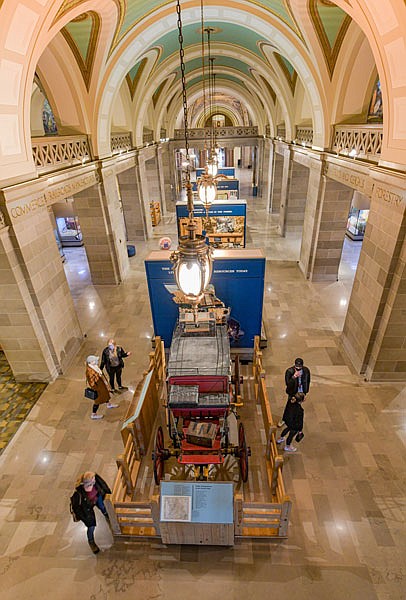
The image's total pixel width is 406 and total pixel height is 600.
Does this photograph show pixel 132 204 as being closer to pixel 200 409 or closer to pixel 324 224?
pixel 324 224

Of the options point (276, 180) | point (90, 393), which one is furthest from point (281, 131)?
point (90, 393)

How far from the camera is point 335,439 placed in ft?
19.6

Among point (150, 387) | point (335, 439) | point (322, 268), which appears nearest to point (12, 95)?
point (150, 387)

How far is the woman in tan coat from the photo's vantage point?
615 centimetres

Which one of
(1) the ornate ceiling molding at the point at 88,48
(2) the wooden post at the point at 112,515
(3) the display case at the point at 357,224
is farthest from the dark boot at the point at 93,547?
(3) the display case at the point at 357,224

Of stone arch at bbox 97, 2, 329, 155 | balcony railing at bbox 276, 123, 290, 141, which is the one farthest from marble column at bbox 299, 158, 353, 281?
balcony railing at bbox 276, 123, 290, 141

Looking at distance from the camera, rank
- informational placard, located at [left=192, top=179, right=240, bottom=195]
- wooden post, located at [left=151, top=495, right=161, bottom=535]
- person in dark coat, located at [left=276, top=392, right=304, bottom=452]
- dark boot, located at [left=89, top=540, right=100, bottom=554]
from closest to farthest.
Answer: wooden post, located at [left=151, top=495, right=161, bottom=535]
dark boot, located at [left=89, top=540, right=100, bottom=554]
person in dark coat, located at [left=276, top=392, right=304, bottom=452]
informational placard, located at [left=192, top=179, right=240, bottom=195]

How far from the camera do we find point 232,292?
7.88 meters

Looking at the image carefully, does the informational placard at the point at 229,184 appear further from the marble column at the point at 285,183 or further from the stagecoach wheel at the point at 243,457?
the stagecoach wheel at the point at 243,457

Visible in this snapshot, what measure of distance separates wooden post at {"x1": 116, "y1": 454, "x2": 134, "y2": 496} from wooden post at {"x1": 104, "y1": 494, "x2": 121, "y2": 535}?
497mm

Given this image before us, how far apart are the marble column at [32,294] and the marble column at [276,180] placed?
15580mm

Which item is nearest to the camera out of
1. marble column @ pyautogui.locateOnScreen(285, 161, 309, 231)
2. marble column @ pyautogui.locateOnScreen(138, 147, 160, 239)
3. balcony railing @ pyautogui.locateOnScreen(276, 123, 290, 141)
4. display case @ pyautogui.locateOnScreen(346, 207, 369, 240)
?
display case @ pyautogui.locateOnScreen(346, 207, 369, 240)

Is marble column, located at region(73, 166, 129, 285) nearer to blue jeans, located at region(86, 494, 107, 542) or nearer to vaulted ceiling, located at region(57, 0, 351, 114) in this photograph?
vaulted ceiling, located at region(57, 0, 351, 114)

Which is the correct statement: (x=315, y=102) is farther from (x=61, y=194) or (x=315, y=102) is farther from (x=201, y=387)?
(x=201, y=387)
